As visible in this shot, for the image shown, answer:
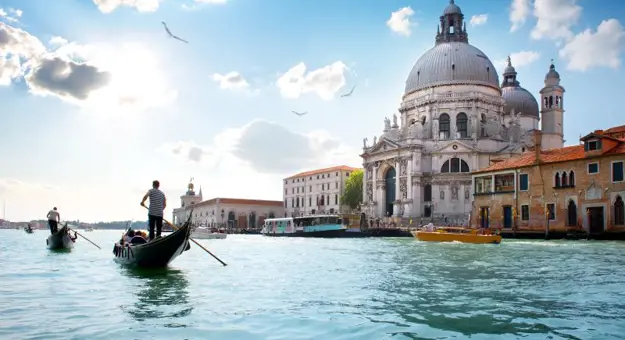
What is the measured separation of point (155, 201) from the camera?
12.5m

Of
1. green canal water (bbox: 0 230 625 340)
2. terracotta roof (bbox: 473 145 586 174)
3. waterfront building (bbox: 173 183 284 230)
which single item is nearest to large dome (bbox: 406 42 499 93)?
terracotta roof (bbox: 473 145 586 174)

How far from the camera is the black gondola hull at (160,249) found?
12.4 m

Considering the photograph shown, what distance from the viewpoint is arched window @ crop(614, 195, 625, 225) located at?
29.2m

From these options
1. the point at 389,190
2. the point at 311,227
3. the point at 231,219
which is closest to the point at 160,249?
the point at 311,227

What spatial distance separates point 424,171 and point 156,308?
1776 inches

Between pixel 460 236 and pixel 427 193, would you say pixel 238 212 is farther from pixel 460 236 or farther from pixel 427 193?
pixel 460 236

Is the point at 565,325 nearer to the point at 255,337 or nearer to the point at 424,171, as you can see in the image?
the point at 255,337

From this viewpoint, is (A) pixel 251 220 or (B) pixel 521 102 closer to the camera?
(B) pixel 521 102

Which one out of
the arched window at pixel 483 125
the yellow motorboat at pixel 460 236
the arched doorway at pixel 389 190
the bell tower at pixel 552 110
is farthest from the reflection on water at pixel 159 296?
the bell tower at pixel 552 110

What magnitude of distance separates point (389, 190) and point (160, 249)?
4270cm

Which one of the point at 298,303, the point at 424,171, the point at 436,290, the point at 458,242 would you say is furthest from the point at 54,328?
the point at 424,171

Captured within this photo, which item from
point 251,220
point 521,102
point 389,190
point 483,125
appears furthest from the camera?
point 251,220

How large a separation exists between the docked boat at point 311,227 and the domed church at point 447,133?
27.4 feet

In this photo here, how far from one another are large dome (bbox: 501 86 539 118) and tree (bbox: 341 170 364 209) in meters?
16.9
